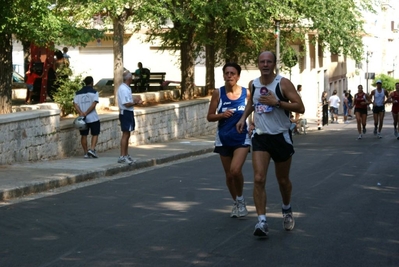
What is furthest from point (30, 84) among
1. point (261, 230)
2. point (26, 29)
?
point (261, 230)

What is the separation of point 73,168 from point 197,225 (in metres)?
6.51

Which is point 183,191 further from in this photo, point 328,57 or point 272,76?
point 328,57

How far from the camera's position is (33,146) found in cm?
1630

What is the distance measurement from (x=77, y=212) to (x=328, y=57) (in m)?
48.3

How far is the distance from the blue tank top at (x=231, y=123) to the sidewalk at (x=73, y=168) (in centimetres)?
362

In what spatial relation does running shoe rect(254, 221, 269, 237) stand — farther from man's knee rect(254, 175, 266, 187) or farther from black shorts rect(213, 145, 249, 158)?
black shorts rect(213, 145, 249, 158)

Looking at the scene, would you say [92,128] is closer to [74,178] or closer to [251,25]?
[74,178]

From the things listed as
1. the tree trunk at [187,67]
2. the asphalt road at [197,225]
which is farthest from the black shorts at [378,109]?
the asphalt road at [197,225]

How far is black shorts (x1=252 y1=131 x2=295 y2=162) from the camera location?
8.45 m

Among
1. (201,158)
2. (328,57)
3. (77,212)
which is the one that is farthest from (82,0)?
(328,57)

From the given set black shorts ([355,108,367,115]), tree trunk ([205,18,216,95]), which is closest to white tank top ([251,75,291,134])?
black shorts ([355,108,367,115])

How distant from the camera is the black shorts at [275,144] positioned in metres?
8.45

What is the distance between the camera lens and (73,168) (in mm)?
15273

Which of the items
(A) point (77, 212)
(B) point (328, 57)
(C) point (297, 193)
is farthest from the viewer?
(B) point (328, 57)
